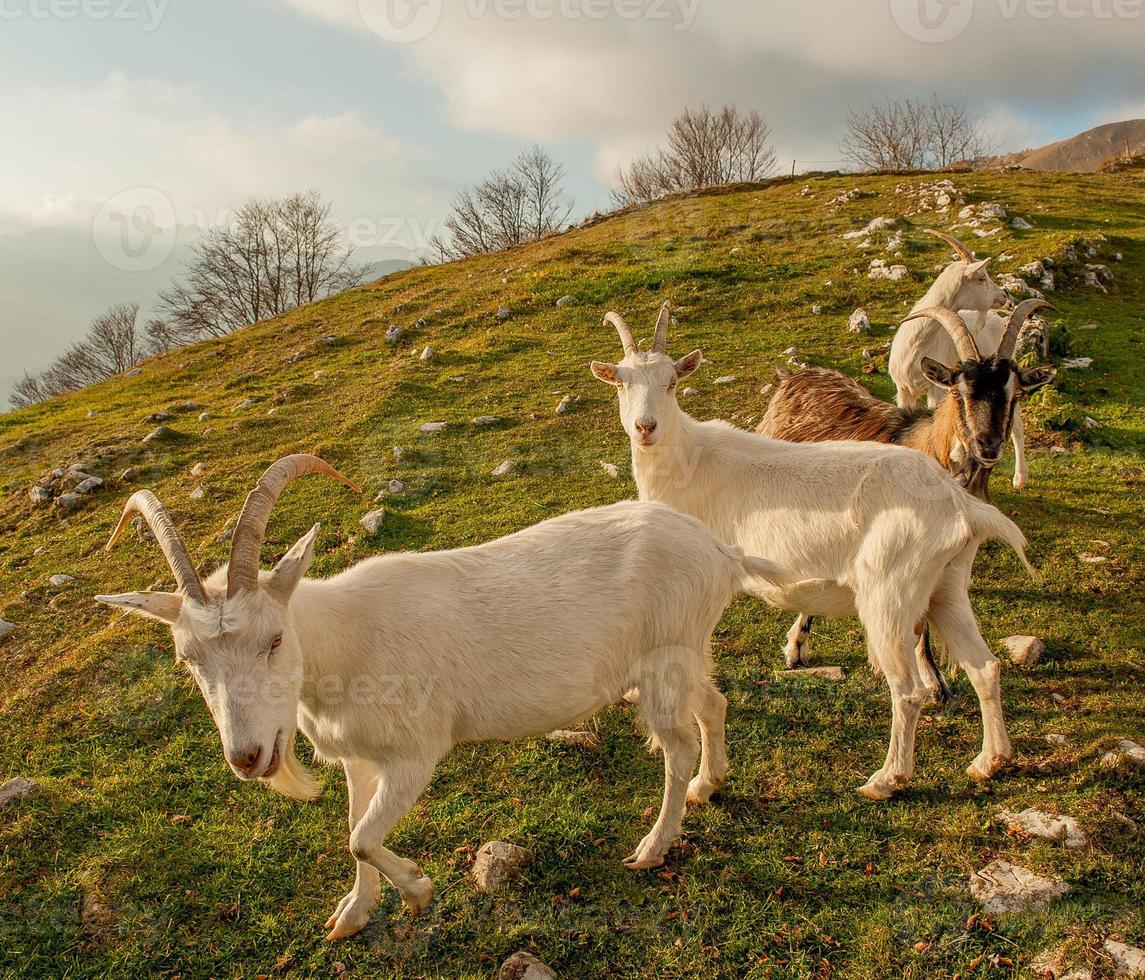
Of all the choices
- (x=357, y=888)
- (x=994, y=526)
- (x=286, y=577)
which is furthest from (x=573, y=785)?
(x=994, y=526)

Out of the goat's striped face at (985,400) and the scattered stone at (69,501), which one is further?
the scattered stone at (69,501)

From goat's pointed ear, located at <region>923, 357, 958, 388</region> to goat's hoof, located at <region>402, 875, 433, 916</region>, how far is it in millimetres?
4945

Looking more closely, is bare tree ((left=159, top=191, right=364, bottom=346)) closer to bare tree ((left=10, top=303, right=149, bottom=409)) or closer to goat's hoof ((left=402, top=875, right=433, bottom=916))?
bare tree ((left=10, top=303, right=149, bottom=409))

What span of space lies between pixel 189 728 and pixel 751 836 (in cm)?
405

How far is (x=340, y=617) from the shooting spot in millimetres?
3559

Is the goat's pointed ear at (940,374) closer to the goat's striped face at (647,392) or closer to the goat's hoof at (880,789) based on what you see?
the goat's striped face at (647,392)

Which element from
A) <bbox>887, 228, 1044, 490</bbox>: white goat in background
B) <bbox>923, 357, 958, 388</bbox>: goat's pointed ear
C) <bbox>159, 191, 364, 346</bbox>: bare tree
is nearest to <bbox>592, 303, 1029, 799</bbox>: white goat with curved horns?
<bbox>923, 357, 958, 388</bbox>: goat's pointed ear

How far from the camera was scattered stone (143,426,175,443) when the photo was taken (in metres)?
12.7

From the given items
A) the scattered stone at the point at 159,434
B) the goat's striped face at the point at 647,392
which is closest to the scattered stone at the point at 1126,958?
the goat's striped face at the point at 647,392

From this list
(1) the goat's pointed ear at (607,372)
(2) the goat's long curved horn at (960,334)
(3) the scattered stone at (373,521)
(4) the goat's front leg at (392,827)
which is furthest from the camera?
(3) the scattered stone at (373,521)

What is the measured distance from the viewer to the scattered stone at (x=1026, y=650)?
530 cm

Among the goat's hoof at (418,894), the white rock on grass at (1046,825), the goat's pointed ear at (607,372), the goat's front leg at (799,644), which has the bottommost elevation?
the white rock on grass at (1046,825)

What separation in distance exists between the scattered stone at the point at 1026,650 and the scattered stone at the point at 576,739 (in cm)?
315

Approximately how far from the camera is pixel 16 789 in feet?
15.4
